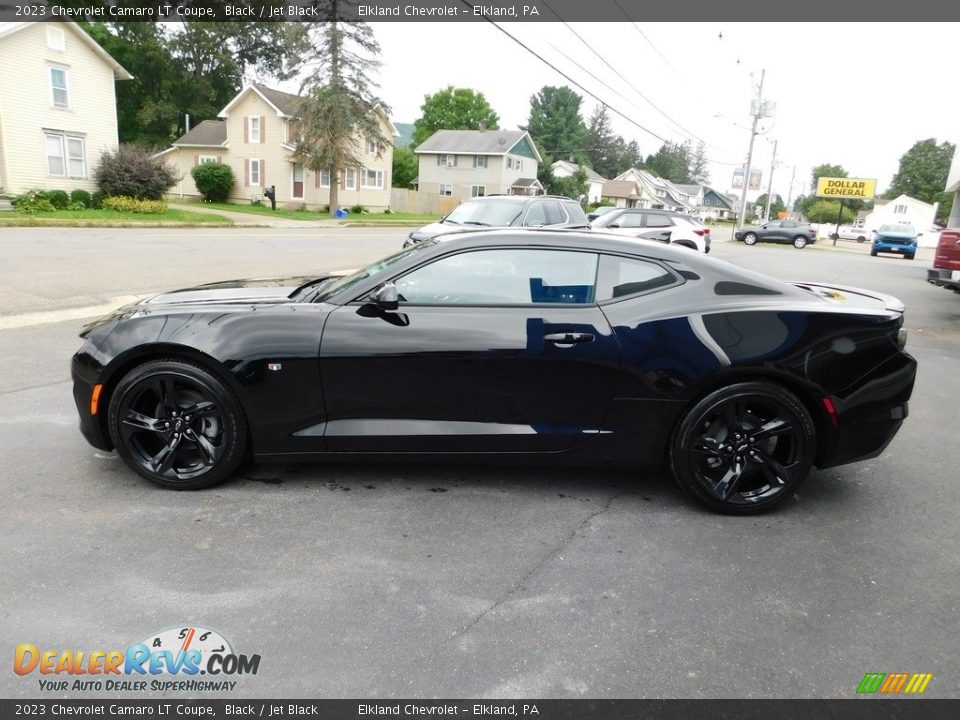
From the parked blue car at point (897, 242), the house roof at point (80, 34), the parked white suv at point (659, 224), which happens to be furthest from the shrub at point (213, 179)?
the parked blue car at point (897, 242)

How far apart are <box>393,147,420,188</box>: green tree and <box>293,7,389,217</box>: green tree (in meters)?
25.2

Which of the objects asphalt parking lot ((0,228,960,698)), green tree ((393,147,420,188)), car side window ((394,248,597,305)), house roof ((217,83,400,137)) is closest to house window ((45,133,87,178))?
house roof ((217,83,400,137))

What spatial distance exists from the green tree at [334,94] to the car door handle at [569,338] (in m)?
35.1

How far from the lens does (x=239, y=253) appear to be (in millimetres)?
15609

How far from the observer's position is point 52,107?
28422 mm

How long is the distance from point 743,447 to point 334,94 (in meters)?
35.9

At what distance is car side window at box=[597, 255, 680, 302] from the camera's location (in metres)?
3.65

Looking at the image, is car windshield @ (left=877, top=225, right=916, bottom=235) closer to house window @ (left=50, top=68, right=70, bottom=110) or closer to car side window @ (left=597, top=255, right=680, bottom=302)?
car side window @ (left=597, top=255, right=680, bottom=302)

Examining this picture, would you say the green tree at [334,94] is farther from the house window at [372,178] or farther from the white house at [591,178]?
the white house at [591,178]

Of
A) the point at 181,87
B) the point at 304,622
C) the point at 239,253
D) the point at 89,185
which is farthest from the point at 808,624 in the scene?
the point at 181,87

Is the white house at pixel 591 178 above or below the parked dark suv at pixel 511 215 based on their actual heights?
above

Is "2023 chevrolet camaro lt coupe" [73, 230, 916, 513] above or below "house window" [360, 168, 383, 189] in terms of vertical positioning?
below

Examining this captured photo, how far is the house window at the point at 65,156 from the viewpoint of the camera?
28.5m

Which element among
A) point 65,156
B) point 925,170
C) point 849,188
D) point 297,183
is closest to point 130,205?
point 65,156
